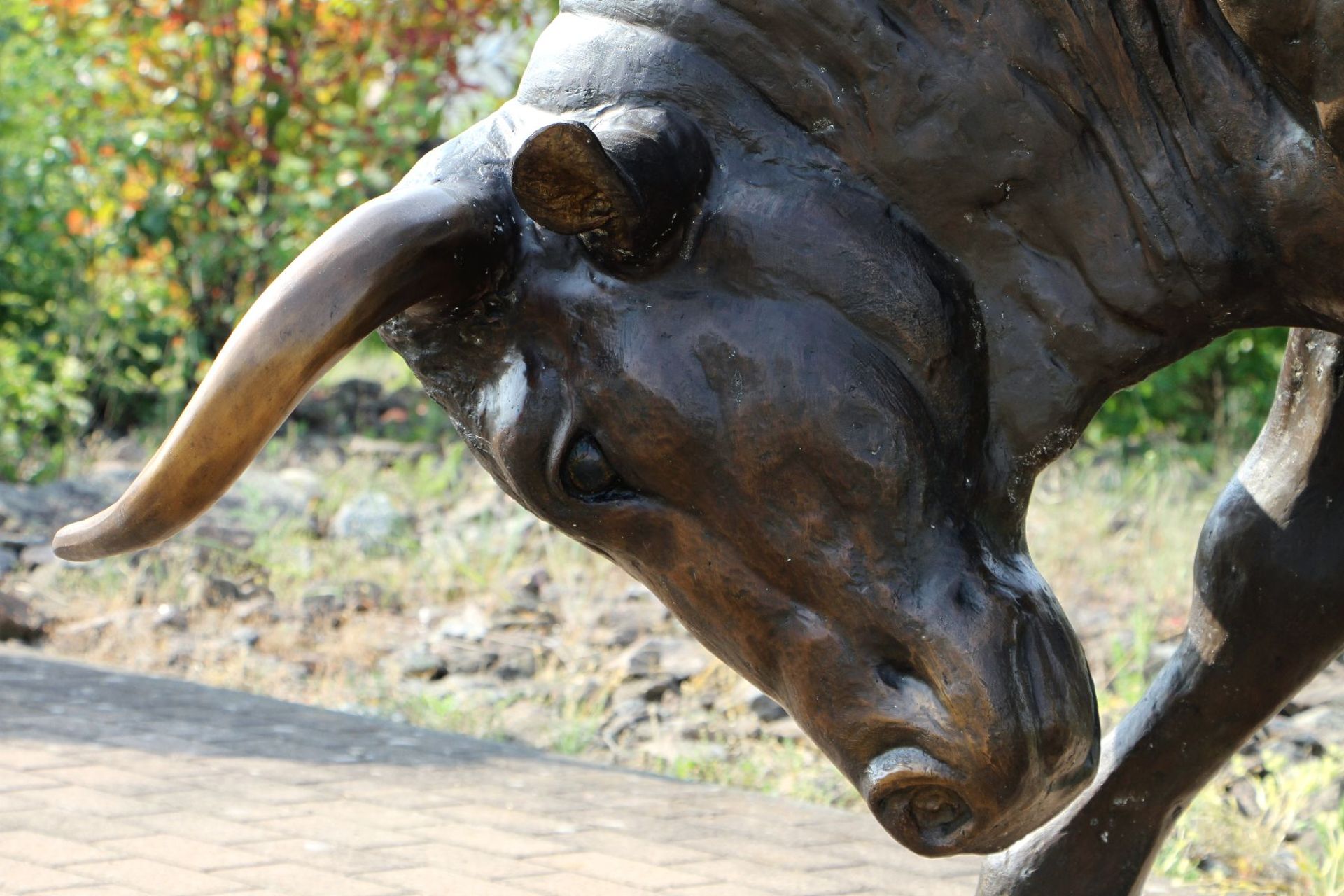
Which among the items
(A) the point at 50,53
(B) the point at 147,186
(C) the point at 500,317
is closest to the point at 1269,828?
(C) the point at 500,317

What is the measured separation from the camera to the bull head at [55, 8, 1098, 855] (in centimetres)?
177

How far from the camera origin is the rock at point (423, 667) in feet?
18.1

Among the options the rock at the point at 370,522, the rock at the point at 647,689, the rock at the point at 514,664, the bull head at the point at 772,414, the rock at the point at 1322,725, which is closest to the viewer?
the bull head at the point at 772,414

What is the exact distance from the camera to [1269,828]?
380cm

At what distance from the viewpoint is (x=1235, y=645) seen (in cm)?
253

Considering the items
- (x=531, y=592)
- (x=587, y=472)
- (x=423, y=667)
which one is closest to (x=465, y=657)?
(x=423, y=667)

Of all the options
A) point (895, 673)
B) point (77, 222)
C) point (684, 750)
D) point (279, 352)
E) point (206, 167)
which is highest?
point (206, 167)

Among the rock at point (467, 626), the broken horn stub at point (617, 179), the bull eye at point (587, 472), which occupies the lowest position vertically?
the rock at point (467, 626)

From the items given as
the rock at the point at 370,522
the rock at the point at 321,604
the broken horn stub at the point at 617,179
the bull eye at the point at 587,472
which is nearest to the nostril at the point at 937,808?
the bull eye at the point at 587,472

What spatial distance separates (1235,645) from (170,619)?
4.39 m

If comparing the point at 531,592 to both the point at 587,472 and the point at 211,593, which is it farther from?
the point at 587,472

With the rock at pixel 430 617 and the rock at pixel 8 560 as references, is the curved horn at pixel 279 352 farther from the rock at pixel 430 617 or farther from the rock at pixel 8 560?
the rock at pixel 8 560

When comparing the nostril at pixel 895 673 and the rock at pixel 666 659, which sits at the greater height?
the nostril at pixel 895 673

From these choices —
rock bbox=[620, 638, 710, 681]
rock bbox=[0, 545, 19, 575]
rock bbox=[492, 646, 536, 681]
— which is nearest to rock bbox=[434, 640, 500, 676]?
rock bbox=[492, 646, 536, 681]
